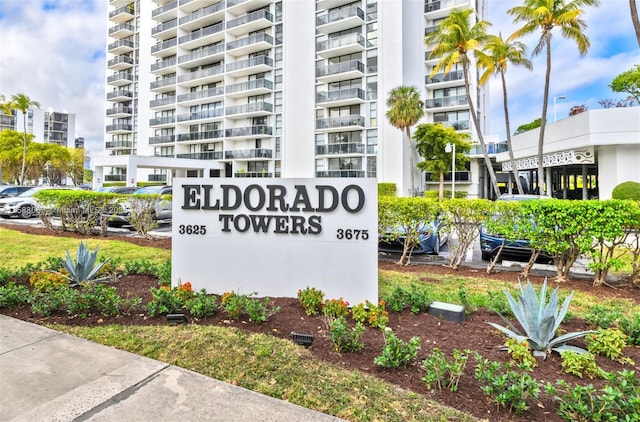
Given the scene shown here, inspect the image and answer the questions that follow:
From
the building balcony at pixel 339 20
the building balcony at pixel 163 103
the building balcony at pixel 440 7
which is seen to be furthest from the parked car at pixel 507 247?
the building balcony at pixel 163 103

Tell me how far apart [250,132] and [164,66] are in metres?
15.3

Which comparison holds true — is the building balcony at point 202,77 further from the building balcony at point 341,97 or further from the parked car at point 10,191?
the parked car at point 10,191

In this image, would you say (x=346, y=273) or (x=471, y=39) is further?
(x=471, y=39)

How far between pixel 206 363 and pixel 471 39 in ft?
80.1

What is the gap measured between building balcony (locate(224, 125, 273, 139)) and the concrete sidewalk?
35.4 m

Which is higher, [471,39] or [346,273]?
[471,39]

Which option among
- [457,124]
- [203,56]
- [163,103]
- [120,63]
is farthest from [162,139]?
[457,124]

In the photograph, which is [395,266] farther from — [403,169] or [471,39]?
[403,169]

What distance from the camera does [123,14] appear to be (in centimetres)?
4834

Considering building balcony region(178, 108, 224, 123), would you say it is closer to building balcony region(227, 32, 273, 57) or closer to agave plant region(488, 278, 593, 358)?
building balcony region(227, 32, 273, 57)

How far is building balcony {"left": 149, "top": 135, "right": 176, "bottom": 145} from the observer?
43287 millimetres

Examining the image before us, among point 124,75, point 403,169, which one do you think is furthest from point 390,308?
point 124,75

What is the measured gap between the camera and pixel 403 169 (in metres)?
32.6

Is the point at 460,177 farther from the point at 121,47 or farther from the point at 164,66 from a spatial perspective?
the point at 121,47
